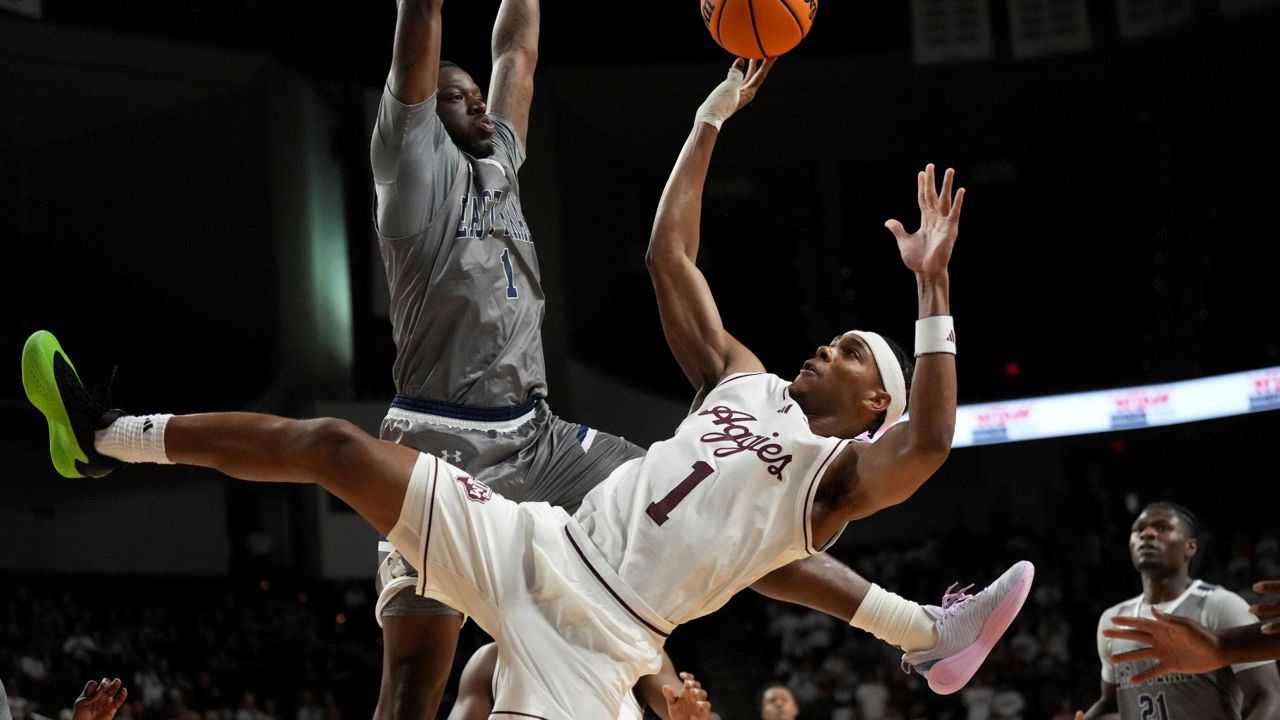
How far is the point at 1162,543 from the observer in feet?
19.7

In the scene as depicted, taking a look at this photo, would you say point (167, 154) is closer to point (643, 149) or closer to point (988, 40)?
point (643, 149)

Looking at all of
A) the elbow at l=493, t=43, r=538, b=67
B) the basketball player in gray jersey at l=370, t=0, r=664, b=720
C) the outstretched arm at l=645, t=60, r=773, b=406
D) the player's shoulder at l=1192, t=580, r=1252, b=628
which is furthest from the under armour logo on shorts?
the player's shoulder at l=1192, t=580, r=1252, b=628

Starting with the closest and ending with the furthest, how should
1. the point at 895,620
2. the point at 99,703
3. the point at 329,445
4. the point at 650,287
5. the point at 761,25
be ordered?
the point at 329,445, the point at 99,703, the point at 895,620, the point at 761,25, the point at 650,287

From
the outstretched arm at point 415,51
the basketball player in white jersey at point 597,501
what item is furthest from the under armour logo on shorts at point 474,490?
the outstretched arm at point 415,51

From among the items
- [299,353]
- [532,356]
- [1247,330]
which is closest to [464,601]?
[532,356]

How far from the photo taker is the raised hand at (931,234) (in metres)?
3.41

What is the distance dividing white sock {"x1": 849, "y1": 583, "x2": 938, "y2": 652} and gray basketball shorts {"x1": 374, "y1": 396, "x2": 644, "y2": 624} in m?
0.92

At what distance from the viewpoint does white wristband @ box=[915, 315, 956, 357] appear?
132 inches

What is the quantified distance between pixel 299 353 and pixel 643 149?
4531mm

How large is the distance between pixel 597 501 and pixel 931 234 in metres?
1.12

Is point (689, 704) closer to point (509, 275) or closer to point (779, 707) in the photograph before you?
point (509, 275)

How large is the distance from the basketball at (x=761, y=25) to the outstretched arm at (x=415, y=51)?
113cm

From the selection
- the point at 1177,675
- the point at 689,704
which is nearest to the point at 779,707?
the point at 1177,675

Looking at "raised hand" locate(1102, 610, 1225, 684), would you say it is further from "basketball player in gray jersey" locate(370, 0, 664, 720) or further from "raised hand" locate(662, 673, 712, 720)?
"basketball player in gray jersey" locate(370, 0, 664, 720)
